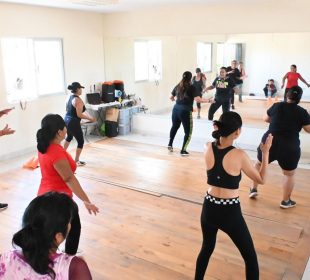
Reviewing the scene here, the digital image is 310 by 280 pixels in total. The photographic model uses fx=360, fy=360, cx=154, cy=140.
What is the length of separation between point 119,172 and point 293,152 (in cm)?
239

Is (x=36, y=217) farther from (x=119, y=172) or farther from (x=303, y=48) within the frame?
(x=303, y=48)

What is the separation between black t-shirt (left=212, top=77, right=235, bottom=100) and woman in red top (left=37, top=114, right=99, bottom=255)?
4372mm

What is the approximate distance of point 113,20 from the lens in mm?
6941

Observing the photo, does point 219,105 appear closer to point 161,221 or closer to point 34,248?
point 161,221

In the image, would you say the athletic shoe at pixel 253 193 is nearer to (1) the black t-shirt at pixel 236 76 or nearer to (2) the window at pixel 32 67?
(1) the black t-shirt at pixel 236 76

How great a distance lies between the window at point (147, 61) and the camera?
7.20 metres

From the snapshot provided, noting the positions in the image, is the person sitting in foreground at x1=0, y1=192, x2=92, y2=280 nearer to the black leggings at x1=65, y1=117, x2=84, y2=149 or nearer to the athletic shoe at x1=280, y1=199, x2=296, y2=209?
the athletic shoe at x1=280, y1=199, x2=296, y2=209

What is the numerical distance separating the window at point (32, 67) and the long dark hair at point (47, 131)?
3.77m

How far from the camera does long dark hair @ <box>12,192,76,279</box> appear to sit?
1059 millimetres

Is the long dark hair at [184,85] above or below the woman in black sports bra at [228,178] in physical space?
above

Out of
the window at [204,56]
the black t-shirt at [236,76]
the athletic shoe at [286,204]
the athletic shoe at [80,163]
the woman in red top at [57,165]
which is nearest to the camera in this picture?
the woman in red top at [57,165]

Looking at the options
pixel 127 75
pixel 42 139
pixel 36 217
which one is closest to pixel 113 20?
pixel 127 75

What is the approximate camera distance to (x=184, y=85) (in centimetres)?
534

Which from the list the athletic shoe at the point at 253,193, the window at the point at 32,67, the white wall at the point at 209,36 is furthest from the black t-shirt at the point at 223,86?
the window at the point at 32,67
